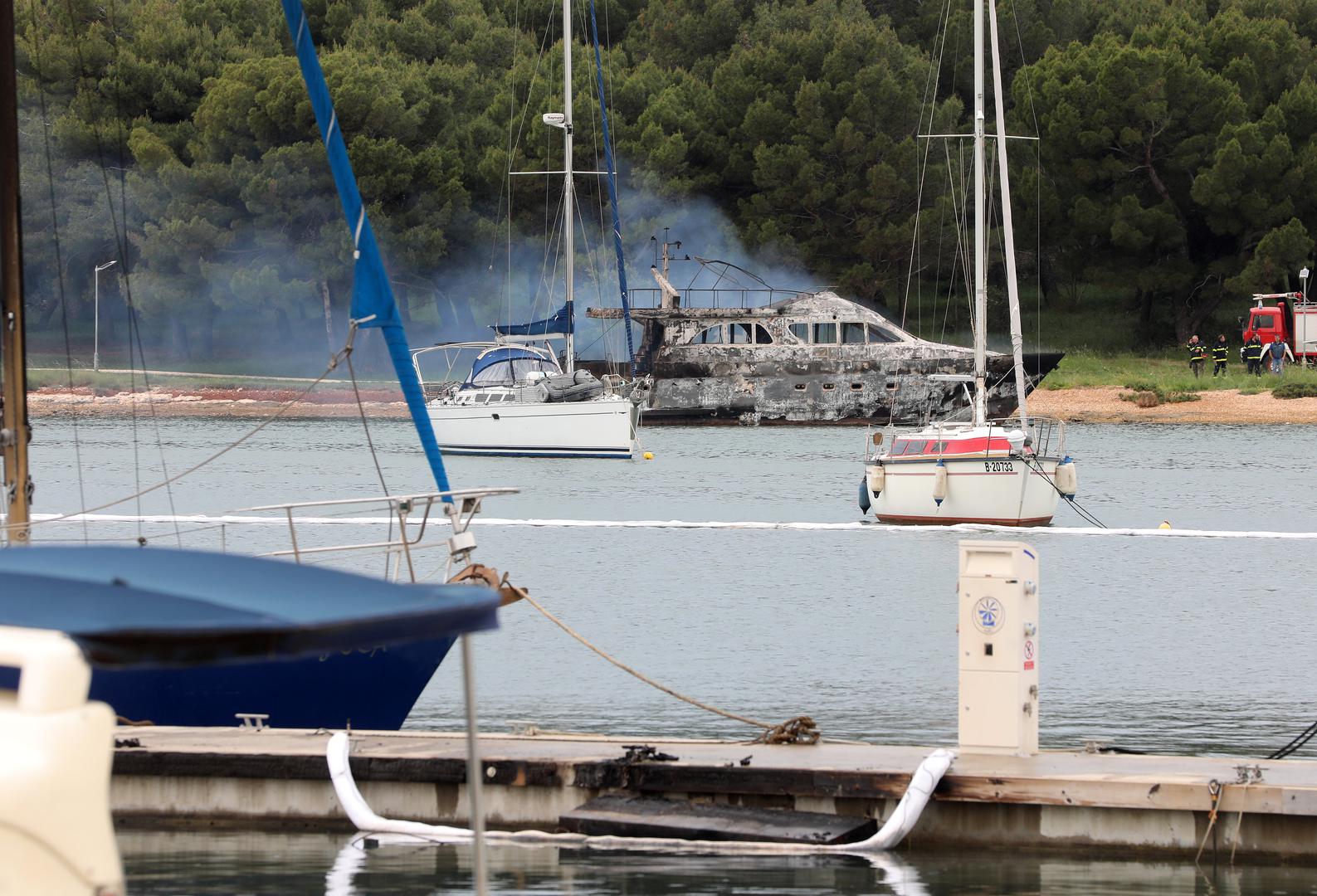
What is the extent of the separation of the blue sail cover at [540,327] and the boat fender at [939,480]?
21.8 m

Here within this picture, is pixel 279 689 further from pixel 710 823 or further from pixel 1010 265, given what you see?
pixel 1010 265

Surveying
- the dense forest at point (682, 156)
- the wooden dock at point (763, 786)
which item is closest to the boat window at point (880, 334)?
the dense forest at point (682, 156)

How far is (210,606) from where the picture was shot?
4.76m

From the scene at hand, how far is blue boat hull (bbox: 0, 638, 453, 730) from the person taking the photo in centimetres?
1239

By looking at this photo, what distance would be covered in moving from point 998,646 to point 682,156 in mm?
66755

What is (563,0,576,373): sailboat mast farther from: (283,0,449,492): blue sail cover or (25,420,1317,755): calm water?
(283,0,449,492): blue sail cover

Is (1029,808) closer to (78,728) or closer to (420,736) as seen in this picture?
(420,736)

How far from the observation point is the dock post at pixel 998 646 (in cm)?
1025

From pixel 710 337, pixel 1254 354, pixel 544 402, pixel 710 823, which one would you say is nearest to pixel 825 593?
pixel 710 823

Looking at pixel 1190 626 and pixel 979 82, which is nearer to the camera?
pixel 1190 626

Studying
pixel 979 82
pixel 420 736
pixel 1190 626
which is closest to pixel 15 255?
pixel 420 736

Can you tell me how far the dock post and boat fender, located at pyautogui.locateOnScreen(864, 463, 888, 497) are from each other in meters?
20.7

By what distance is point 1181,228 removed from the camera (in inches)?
2751

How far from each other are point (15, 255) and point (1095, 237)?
62278 mm
